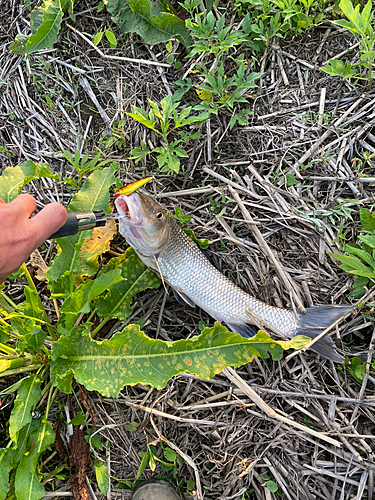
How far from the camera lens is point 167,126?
9.84 feet

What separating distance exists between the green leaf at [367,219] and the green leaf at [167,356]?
3.56 feet

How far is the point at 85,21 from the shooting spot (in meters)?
3.43

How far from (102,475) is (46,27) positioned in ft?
11.8

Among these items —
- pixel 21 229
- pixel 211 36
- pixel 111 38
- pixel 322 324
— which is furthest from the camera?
pixel 111 38

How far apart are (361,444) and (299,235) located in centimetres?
156

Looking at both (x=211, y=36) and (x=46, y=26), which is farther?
(x=46, y=26)

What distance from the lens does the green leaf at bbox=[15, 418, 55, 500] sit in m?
2.52

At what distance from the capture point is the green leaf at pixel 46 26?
3.23 metres

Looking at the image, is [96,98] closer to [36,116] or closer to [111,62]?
[111,62]

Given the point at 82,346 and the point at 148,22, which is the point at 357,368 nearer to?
the point at 82,346

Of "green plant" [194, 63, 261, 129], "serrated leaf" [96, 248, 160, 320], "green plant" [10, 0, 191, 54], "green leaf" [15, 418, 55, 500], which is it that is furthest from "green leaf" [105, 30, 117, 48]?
"green leaf" [15, 418, 55, 500]

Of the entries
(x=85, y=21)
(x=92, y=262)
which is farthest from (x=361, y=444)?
(x=85, y=21)

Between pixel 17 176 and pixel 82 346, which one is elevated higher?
pixel 17 176

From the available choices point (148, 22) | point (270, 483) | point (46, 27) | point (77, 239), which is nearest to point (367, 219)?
point (270, 483)
